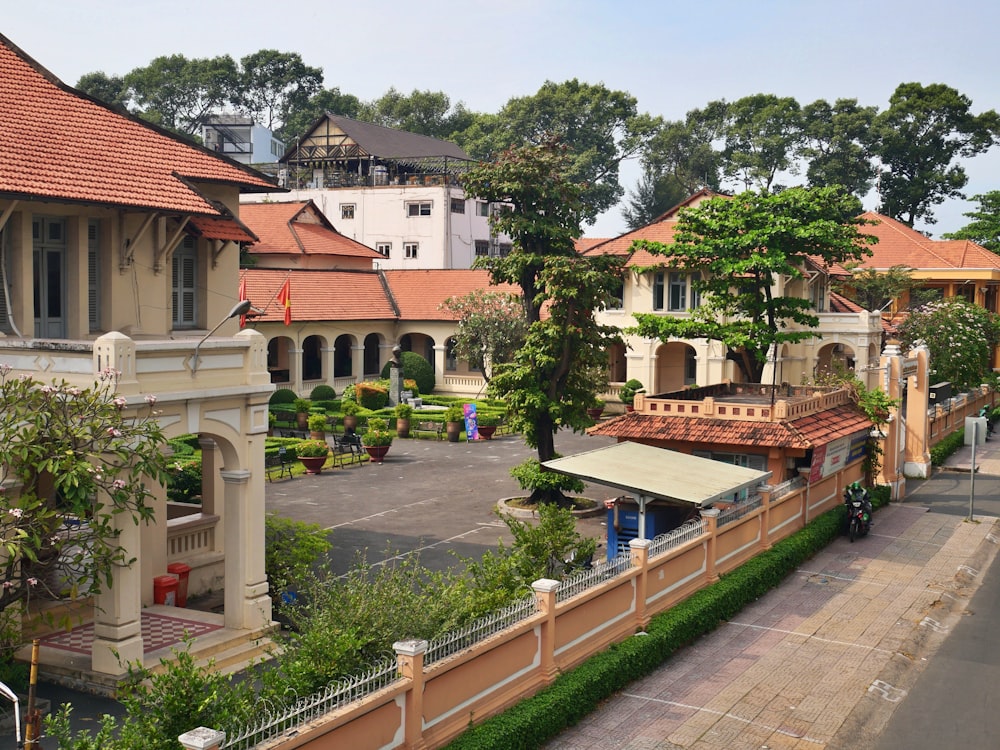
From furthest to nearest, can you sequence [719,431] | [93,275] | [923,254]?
[923,254] → [719,431] → [93,275]

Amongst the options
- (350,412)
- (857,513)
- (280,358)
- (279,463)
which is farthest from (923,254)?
(279,463)

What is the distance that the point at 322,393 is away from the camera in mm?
43281

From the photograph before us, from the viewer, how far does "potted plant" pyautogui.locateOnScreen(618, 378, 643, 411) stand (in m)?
43.8

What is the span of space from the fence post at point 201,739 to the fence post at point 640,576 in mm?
8257

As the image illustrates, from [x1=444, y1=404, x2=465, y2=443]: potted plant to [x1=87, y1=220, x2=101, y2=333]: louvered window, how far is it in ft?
70.6

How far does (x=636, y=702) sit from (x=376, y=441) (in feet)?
64.9

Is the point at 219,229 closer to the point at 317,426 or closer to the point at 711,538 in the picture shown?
the point at 711,538

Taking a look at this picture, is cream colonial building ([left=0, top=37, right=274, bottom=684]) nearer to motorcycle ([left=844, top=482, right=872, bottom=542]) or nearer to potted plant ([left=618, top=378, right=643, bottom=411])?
motorcycle ([left=844, top=482, right=872, bottom=542])

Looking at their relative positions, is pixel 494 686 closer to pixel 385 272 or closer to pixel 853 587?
pixel 853 587

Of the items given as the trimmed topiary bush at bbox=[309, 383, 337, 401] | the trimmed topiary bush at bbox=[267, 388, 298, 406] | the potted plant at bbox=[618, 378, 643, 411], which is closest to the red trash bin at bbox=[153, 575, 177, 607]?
the trimmed topiary bush at bbox=[267, 388, 298, 406]

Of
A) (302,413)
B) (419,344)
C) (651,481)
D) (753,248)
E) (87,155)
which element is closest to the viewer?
(87,155)

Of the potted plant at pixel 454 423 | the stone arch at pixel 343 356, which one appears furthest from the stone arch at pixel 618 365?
the potted plant at pixel 454 423

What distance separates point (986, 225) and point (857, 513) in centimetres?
5767

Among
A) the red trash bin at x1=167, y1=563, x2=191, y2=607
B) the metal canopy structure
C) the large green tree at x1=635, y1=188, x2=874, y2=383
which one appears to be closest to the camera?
the red trash bin at x1=167, y1=563, x2=191, y2=607
